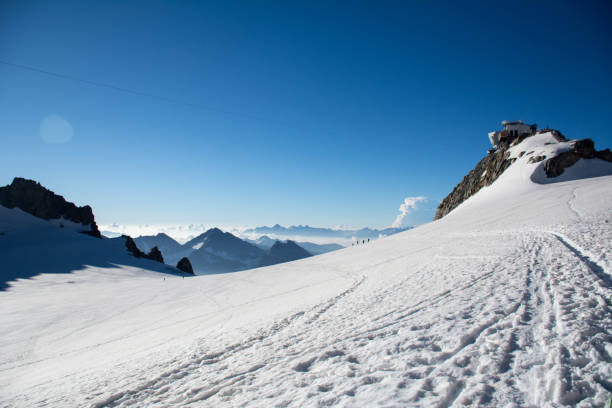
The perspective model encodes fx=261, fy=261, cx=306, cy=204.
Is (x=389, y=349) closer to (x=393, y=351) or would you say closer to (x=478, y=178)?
(x=393, y=351)

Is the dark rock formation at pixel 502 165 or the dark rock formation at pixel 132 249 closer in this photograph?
the dark rock formation at pixel 502 165

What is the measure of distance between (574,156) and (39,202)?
134 m

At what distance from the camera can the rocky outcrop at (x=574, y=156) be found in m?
45.8

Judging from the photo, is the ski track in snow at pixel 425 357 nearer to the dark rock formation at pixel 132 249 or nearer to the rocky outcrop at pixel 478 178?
the rocky outcrop at pixel 478 178

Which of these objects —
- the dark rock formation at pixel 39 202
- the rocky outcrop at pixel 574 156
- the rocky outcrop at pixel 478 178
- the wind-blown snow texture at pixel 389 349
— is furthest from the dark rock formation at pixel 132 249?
the rocky outcrop at pixel 574 156

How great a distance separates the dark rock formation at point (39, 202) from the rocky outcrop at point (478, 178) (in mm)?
100250

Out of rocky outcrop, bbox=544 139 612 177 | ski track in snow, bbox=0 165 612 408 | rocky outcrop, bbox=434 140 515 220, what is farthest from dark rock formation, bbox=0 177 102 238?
rocky outcrop, bbox=544 139 612 177

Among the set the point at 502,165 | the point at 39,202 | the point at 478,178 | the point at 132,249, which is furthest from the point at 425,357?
the point at 39,202

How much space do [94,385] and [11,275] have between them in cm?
4721

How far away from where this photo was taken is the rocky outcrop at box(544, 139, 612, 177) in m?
45.8

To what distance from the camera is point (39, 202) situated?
7944 cm

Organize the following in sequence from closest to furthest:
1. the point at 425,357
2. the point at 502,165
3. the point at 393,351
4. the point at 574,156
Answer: the point at 425,357
the point at 393,351
the point at 574,156
the point at 502,165

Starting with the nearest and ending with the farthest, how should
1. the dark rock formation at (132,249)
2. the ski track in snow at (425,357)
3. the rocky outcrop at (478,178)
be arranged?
the ski track in snow at (425,357) < the rocky outcrop at (478,178) < the dark rock formation at (132,249)

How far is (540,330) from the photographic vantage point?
4.49 metres
